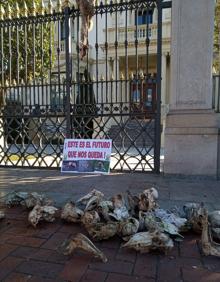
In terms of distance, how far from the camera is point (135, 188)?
4570mm

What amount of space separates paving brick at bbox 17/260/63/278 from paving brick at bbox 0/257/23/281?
0.17 feet

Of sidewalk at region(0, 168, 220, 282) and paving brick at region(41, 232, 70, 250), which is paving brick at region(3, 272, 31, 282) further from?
paving brick at region(41, 232, 70, 250)

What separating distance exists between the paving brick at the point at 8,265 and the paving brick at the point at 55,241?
1.00 ft

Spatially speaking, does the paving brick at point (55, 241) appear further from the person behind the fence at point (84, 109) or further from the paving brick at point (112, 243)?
the person behind the fence at point (84, 109)

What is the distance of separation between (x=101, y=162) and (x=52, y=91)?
191 centimetres

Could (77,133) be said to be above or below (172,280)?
above

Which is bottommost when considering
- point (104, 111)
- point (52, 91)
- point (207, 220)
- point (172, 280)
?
point (172, 280)

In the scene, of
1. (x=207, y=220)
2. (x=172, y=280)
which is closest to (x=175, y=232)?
(x=207, y=220)

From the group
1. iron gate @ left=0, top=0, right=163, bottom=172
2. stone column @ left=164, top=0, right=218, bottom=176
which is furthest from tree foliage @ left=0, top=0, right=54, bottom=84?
stone column @ left=164, top=0, right=218, bottom=176

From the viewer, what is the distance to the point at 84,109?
5.85m

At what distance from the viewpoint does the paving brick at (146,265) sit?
7.11 feet

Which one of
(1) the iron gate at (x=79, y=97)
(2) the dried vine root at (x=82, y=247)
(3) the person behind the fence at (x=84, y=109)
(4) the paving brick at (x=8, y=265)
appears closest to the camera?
(4) the paving brick at (x=8, y=265)

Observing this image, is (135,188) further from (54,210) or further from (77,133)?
(77,133)

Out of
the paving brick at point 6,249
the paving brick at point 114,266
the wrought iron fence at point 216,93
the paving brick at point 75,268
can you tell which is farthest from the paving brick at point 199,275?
the wrought iron fence at point 216,93
